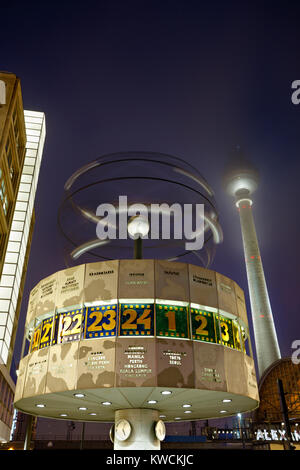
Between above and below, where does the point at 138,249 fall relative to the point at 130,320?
above

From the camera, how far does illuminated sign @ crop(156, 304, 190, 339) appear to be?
58.5 ft

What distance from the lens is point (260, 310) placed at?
381 ft

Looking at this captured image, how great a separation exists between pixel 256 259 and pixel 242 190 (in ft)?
156

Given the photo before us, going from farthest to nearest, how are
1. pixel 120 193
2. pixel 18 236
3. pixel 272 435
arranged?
pixel 18 236
pixel 272 435
pixel 120 193

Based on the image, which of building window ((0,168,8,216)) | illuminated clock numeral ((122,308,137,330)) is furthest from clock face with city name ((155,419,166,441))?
building window ((0,168,8,216))

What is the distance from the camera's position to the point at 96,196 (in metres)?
27.0

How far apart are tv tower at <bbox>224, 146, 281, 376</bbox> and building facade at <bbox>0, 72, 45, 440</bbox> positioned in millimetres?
75707

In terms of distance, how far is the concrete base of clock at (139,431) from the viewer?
19.1 metres

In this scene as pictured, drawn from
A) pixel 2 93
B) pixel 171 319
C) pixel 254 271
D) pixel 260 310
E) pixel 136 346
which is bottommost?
pixel 136 346

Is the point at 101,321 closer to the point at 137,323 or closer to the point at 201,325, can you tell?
the point at 137,323

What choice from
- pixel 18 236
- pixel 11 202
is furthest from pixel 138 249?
pixel 18 236

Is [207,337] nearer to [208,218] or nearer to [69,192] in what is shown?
[208,218]

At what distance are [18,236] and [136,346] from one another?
55077 millimetres
